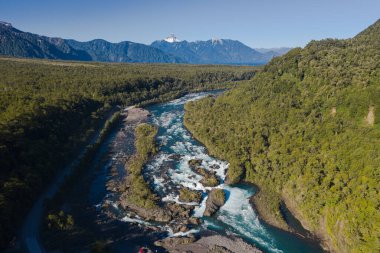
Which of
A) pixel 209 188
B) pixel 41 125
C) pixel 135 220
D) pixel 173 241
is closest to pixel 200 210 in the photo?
pixel 209 188

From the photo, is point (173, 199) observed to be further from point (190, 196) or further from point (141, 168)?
point (141, 168)

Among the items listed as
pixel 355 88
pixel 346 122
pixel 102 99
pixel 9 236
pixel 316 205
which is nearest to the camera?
pixel 9 236

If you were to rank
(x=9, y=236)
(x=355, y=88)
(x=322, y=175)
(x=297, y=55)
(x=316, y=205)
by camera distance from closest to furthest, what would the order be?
(x=9, y=236) → (x=316, y=205) → (x=322, y=175) → (x=355, y=88) → (x=297, y=55)

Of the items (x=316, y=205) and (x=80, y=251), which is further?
(x=316, y=205)

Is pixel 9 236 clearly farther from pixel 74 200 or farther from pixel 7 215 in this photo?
pixel 74 200

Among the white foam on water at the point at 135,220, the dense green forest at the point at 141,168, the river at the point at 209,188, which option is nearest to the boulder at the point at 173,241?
the river at the point at 209,188

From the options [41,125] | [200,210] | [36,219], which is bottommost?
[200,210]

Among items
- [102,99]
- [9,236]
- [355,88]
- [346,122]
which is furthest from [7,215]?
[102,99]
